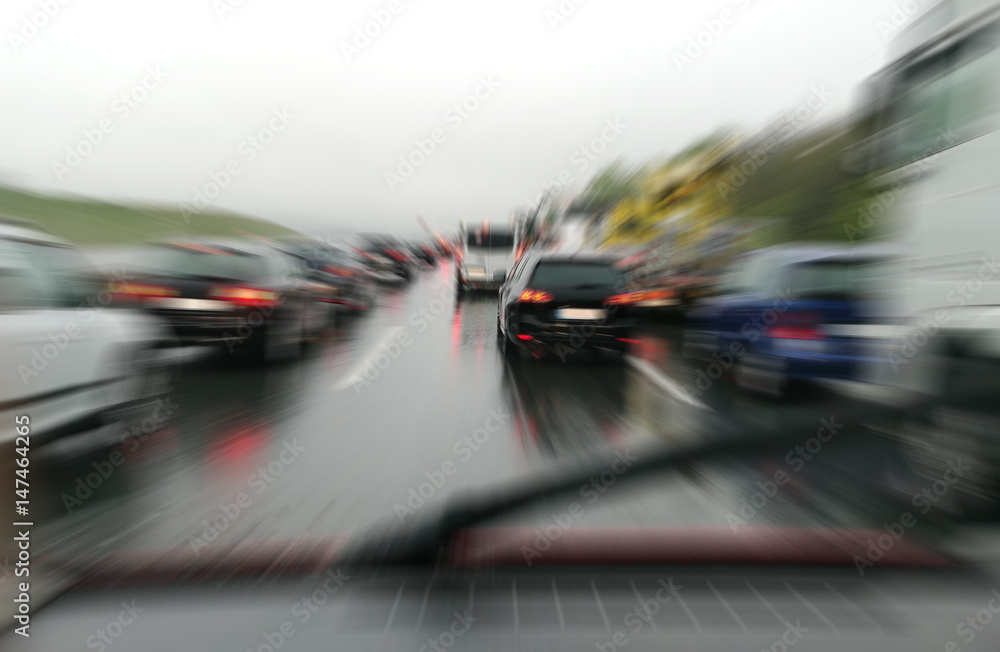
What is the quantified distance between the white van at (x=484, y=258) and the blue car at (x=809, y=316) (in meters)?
20.7

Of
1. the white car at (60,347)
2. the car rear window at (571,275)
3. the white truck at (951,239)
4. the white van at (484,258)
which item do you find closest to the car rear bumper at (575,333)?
the car rear window at (571,275)

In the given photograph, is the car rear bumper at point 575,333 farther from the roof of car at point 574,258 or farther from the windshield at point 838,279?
the windshield at point 838,279

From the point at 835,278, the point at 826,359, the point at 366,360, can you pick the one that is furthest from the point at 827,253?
the point at 366,360

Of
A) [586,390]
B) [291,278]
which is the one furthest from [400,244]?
[586,390]

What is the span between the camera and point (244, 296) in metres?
10.6

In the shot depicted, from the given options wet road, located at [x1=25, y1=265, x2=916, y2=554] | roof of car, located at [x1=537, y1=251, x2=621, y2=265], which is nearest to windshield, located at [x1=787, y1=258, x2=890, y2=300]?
wet road, located at [x1=25, y1=265, x2=916, y2=554]

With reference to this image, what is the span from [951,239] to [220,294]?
8507 millimetres

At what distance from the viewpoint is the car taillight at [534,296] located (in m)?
11.3

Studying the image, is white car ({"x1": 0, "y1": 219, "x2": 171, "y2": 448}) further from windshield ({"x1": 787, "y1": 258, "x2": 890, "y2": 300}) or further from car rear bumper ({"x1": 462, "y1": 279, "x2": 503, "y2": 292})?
car rear bumper ({"x1": 462, "y1": 279, "x2": 503, "y2": 292})

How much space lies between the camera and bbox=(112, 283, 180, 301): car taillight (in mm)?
10133

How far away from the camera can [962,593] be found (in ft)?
10.8

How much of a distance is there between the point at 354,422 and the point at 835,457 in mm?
3948

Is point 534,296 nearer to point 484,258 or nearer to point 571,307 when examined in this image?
point 571,307

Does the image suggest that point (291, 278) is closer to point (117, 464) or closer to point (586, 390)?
point (586, 390)
